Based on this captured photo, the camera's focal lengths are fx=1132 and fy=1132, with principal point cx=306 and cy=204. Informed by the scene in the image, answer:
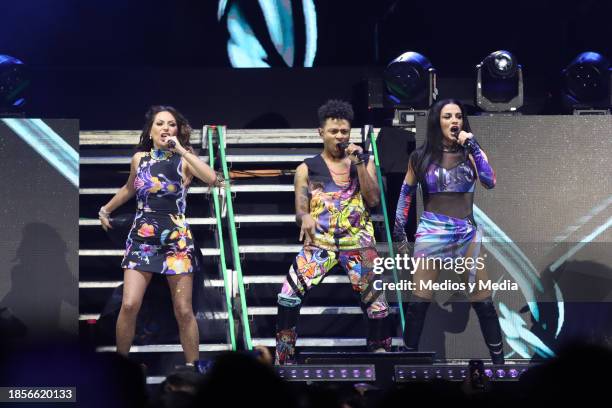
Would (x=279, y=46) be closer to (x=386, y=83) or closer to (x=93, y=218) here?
(x=386, y=83)

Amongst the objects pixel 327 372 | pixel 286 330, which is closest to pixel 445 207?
pixel 286 330

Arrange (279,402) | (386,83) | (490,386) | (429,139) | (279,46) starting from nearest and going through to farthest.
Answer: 1. (279,402)
2. (490,386)
3. (429,139)
4. (386,83)
5. (279,46)

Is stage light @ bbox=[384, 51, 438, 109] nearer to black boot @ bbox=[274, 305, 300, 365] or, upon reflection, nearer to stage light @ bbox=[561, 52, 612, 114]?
stage light @ bbox=[561, 52, 612, 114]

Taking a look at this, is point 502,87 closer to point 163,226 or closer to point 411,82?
point 411,82

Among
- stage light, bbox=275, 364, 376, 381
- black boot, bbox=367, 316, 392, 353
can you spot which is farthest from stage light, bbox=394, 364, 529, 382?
black boot, bbox=367, 316, 392, 353

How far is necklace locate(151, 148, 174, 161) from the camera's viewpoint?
28.4 feet

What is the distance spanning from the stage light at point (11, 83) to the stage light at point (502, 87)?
158 inches

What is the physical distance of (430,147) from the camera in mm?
9234

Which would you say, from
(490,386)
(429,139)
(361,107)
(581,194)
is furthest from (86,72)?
(490,386)

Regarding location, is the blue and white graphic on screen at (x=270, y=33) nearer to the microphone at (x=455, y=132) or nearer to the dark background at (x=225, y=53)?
the dark background at (x=225, y=53)

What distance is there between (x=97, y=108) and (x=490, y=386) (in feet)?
18.1

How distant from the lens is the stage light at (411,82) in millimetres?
9969

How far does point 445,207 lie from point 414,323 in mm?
Answer: 965

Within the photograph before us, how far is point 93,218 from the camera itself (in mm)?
10398
